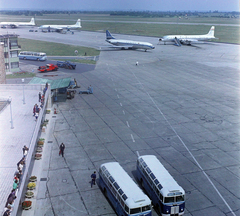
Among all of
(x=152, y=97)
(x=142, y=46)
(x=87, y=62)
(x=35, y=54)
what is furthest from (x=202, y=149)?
(x=142, y=46)

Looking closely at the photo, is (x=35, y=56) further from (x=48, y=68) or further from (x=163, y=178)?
(x=163, y=178)

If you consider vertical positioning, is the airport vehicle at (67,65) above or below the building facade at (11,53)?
below

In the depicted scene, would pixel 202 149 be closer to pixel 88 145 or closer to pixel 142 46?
pixel 88 145

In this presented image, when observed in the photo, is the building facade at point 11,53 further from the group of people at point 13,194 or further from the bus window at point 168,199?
the bus window at point 168,199

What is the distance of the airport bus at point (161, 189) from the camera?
78.7 ft

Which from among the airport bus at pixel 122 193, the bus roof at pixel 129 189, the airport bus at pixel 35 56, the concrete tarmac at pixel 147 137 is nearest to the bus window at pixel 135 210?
the airport bus at pixel 122 193

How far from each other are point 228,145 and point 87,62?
65.9 metres

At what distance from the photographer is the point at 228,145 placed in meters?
39.2

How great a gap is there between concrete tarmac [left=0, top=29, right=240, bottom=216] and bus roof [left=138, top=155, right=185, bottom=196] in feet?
9.92

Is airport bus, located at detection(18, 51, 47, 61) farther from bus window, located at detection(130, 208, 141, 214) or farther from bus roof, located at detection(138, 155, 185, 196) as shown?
bus window, located at detection(130, 208, 141, 214)

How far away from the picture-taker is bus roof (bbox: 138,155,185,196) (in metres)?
24.2

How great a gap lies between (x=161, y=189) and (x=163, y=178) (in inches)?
54.6

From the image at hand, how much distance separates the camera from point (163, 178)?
84.4 feet

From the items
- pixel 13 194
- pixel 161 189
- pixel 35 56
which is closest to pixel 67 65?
pixel 35 56
